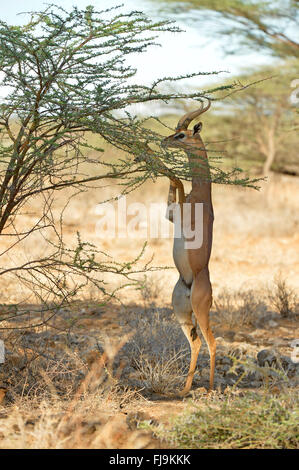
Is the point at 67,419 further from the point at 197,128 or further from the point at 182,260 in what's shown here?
the point at 197,128

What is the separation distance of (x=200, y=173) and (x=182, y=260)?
0.64 metres

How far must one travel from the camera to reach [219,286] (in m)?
10.8

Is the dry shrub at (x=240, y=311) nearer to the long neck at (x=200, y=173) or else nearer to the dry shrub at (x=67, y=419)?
the dry shrub at (x=67, y=419)

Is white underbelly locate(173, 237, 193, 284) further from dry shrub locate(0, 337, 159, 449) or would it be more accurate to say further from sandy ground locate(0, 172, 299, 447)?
dry shrub locate(0, 337, 159, 449)

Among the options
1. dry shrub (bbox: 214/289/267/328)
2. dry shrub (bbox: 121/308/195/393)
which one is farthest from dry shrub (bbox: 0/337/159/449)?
dry shrub (bbox: 214/289/267/328)

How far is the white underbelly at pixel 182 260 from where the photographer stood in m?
4.72

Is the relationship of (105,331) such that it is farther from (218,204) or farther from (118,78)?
(218,204)

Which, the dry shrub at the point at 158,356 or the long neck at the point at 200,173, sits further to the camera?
the dry shrub at the point at 158,356

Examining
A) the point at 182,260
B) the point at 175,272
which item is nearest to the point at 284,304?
the point at 175,272

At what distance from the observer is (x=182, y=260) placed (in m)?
4.74

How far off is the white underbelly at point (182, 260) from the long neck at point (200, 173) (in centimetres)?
34

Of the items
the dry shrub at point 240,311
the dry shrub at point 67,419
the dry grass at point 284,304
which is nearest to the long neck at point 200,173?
the dry shrub at point 67,419

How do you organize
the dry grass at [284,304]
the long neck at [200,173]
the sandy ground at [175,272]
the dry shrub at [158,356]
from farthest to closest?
the dry grass at [284,304]
the sandy ground at [175,272]
the dry shrub at [158,356]
the long neck at [200,173]
